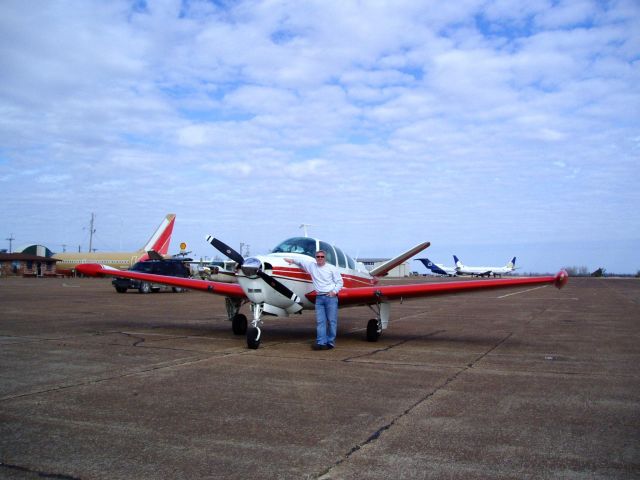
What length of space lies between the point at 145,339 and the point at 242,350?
2.52 meters

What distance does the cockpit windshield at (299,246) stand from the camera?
37.4 ft

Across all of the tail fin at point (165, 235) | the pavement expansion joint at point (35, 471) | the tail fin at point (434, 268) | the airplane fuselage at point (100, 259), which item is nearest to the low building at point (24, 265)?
the airplane fuselage at point (100, 259)

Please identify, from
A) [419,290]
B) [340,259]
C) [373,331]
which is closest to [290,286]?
[340,259]

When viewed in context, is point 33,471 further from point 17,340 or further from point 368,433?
point 17,340

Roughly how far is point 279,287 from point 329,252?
6.56ft

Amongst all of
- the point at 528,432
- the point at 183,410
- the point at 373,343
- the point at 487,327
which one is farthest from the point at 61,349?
the point at 487,327

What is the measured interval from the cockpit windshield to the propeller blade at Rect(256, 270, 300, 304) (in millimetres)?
1028

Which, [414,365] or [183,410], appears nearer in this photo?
[183,410]

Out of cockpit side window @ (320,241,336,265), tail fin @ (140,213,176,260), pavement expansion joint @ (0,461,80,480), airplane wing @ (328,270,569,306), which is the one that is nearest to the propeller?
airplane wing @ (328,270,569,306)

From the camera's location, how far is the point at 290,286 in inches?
423

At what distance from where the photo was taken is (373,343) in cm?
1170

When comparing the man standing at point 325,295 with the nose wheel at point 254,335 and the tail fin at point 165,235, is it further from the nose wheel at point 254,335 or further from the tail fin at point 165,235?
the tail fin at point 165,235

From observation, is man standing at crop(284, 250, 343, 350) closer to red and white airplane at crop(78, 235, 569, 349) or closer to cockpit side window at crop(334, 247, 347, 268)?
red and white airplane at crop(78, 235, 569, 349)

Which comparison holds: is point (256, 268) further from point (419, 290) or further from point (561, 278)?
point (561, 278)
